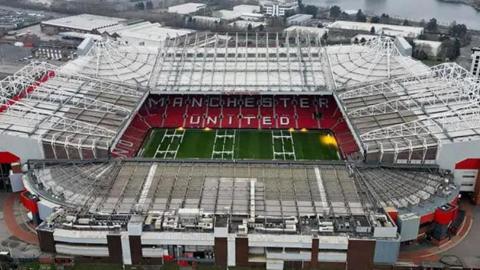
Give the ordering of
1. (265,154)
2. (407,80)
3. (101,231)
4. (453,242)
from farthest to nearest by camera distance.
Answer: (407,80), (265,154), (453,242), (101,231)

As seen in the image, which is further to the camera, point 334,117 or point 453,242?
point 334,117

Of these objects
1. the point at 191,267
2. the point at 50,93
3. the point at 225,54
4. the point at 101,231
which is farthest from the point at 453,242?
the point at 50,93

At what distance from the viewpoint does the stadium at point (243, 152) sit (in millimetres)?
38219

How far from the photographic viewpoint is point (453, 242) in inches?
1663

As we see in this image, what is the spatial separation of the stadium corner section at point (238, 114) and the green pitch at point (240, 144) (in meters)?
0.68

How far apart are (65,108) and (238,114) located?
23.4 meters

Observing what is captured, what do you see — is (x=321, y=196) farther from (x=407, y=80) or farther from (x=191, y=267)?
(x=407, y=80)

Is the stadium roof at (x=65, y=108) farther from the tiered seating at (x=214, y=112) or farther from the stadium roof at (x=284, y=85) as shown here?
the tiered seating at (x=214, y=112)

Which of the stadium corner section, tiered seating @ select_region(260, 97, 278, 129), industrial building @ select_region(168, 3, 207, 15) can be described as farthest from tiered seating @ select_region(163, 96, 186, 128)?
industrial building @ select_region(168, 3, 207, 15)

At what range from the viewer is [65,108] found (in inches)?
2244

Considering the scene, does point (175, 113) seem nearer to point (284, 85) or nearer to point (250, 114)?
point (250, 114)

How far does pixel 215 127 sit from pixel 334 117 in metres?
16.5

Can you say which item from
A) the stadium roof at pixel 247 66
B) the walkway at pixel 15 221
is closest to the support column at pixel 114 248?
the walkway at pixel 15 221

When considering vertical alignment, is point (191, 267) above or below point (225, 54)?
below
